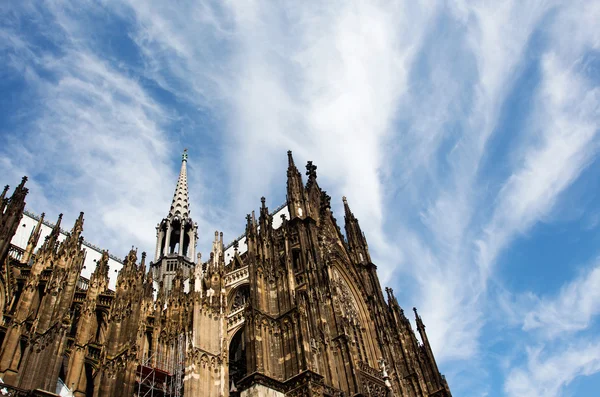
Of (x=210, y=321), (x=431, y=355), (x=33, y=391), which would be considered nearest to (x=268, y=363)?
(x=210, y=321)

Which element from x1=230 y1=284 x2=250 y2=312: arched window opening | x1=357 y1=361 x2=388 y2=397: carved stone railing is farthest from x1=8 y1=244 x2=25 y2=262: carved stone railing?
x1=357 y1=361 x2=388 y2=397: carved stone railing

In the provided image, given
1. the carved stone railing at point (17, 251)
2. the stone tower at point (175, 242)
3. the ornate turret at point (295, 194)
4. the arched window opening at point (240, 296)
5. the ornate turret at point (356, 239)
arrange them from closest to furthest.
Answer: the arched window opening at point (240, 296) → the carved stone railing at point (17, 251) → the ornate turret at point (295, 194) → the ornate turret at point (356, 239) → the stone tower at point (175, 242)

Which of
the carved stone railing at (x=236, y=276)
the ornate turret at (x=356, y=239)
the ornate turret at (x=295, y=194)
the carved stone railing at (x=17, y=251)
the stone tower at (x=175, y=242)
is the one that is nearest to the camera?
the carved stone railing at (x=17, y=251)

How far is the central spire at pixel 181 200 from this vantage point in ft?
142

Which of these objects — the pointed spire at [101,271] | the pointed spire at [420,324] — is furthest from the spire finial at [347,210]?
the pointed spire at [101,271]

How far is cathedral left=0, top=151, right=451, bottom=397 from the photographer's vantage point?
16781 millimetres

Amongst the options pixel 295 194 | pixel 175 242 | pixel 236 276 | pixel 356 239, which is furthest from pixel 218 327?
pixel 175 242

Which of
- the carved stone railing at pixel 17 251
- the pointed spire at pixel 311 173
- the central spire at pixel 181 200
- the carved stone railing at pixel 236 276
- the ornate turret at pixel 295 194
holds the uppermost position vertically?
the central spire at pixel 181 200

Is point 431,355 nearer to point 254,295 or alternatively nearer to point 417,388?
point 417,388

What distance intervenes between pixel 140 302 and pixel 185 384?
433 cm

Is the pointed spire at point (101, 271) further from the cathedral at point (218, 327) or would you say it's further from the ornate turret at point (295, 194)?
the ornate turret at point (295, 194)

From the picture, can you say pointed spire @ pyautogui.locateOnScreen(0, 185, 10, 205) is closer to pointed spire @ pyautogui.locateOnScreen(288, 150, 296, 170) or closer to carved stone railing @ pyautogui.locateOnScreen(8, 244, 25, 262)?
carved stone railing @ pyautogui.locateOnScreen(8, 244, 25, 262)

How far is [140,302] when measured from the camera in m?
20.2

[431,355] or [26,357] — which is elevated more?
[431,355]
